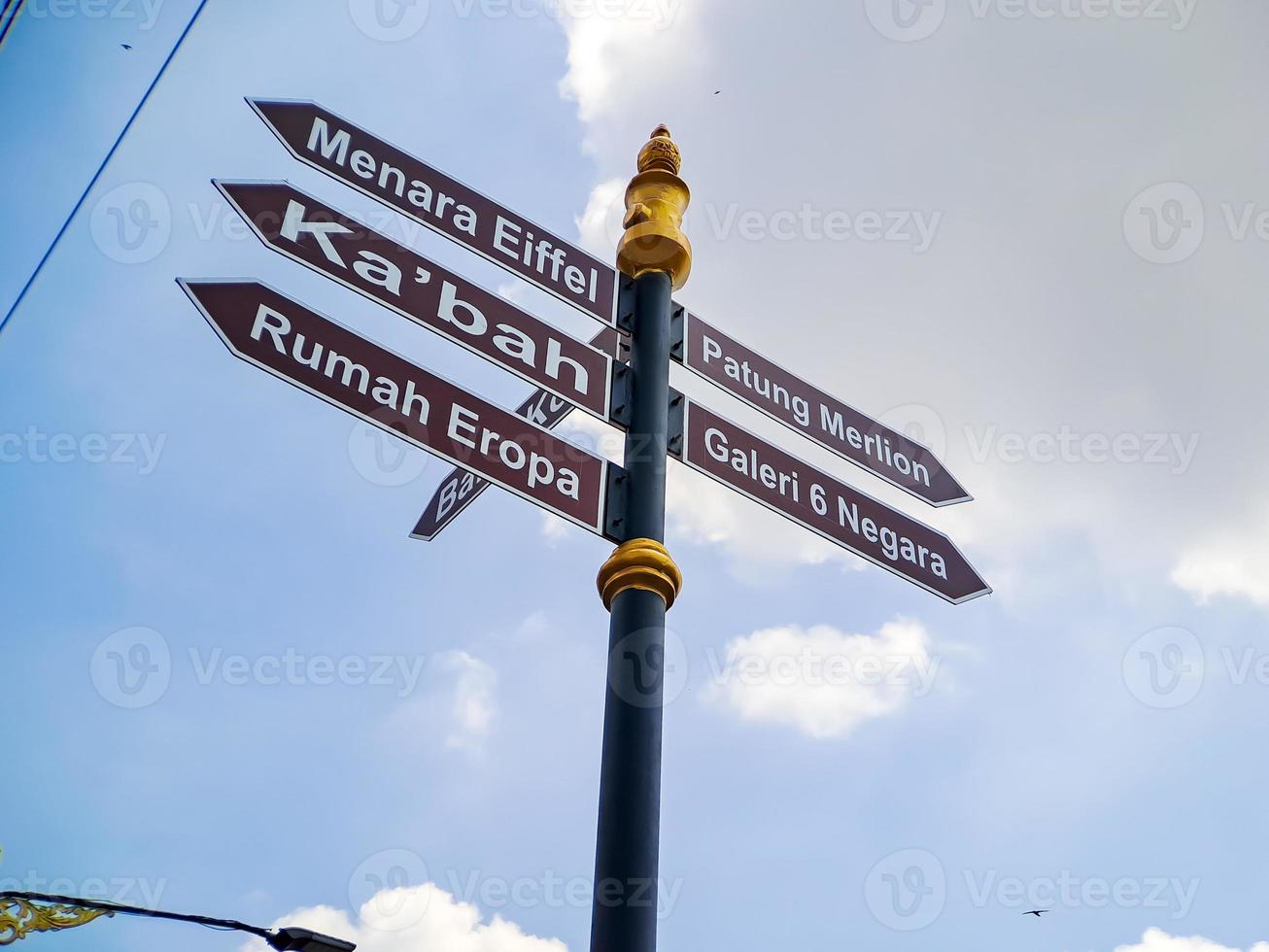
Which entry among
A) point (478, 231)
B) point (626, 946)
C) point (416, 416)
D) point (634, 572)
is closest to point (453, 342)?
point (416, 416)

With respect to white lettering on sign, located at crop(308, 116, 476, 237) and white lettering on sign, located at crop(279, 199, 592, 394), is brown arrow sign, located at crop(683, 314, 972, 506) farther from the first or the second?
white lettering on sign, located at crop(308, 116, 476, 237)

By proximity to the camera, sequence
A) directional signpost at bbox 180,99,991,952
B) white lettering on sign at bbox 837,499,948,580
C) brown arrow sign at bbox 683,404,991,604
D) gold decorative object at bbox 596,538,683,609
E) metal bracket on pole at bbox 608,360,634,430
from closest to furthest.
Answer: directional signpost at bbox 180,99,991,952, gold decorative object at bbox 596,538,683,609, metal bracket on pole at bbox 608,360,634,430, brown arrow sign at bbox 683,404,991,604, white lettering on sign at bbox 837,499,948,580

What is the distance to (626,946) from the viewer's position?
314 centimetres

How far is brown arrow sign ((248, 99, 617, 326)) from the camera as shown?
448cm

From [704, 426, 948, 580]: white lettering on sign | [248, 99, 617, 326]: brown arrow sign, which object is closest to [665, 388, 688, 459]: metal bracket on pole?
[704, 426, 948, 580]: white lettering on sign

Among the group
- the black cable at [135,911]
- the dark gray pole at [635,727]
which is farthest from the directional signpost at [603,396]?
the black cable at [135,911]

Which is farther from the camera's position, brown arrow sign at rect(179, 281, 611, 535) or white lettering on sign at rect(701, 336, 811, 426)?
white lettering on sign at rect(701, 336, 811, 426)

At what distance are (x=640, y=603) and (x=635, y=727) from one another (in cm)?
49

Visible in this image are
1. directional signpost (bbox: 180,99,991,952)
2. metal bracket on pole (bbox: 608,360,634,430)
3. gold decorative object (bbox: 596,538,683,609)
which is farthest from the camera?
metal bracket on pole (bbox: 608,360,634,430)

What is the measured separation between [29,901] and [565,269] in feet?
13.3

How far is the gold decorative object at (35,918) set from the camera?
17.8 feet

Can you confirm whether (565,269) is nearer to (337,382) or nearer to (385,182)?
(385,182)

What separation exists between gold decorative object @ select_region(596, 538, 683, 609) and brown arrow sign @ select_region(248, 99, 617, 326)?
4.07 feet

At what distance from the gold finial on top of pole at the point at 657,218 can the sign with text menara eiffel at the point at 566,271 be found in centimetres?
18
